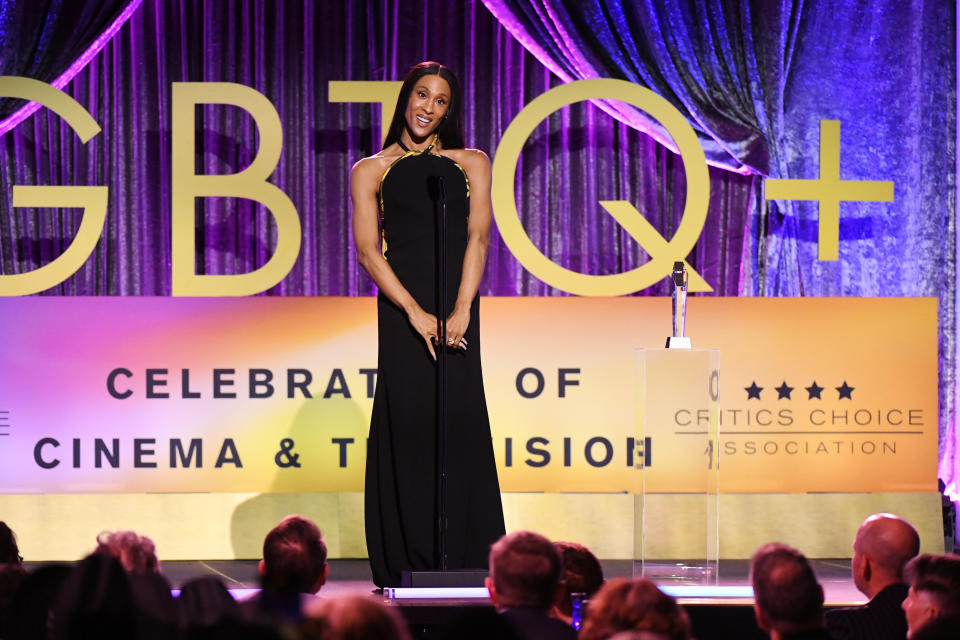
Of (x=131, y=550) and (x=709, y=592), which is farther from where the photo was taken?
(x=709, y=592)

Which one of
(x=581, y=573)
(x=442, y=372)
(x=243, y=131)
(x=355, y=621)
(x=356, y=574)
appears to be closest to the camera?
(x=355, y=621)

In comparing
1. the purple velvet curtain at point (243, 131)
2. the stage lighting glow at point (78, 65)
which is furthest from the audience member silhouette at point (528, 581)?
the stage lighting glow at point (78, 65)

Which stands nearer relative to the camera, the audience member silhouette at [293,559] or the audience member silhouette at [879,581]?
the audience member silhouette at [293,559]

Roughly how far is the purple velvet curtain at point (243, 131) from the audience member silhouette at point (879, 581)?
355 cm

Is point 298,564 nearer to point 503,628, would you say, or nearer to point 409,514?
point 503,628

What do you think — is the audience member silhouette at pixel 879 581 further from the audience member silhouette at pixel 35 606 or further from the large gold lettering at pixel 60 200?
the large gold lettering at pixel 60 200

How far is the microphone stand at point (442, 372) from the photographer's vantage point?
385 centimetres

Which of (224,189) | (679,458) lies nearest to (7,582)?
(679,458)

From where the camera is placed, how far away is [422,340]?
13.3 ft

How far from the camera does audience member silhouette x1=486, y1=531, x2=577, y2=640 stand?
2389 millimetres

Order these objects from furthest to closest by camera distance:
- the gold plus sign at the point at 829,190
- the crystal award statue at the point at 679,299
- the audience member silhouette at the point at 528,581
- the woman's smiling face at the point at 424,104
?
the gold plus sign at the point at 829,190, the crystal award statue at the point at 679,299, the woman's smiling face at the point at 424,104, the audience member silhouette at the point at 528,581

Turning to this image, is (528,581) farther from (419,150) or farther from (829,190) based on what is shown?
(829,190)

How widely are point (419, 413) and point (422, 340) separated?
0.24 meters

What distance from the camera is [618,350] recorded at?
588cm
